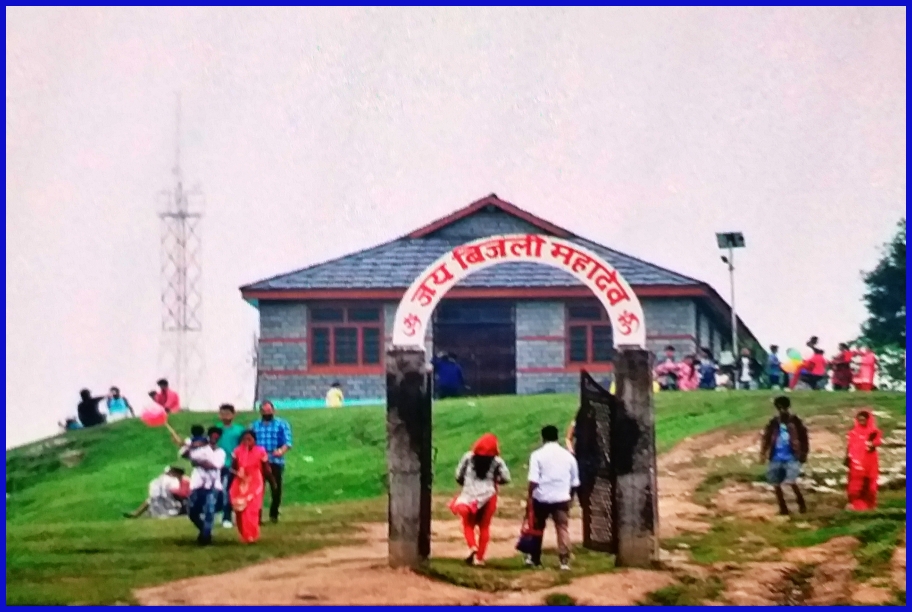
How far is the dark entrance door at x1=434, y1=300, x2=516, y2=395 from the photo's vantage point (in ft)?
50.7

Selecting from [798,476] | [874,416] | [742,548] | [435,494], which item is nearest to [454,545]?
[435,494]

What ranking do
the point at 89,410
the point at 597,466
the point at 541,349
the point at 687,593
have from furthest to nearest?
1. the point at 541,349
2. the point at 89,410
3. the point at 597,466
4. the point at 687,593

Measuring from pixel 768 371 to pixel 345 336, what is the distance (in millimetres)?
3866

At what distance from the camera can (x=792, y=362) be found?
14859 mm

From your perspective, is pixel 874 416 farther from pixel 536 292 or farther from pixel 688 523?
pixel 536 292

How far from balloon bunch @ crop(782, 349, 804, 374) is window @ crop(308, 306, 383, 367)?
363 centimetres

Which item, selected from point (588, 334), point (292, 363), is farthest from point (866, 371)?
point (292, 363)

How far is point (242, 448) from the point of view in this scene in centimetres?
1255

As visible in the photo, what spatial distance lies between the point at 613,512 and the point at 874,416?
332 cm

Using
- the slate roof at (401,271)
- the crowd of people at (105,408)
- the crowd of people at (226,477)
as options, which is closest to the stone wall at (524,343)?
the slate roof at (401,271)

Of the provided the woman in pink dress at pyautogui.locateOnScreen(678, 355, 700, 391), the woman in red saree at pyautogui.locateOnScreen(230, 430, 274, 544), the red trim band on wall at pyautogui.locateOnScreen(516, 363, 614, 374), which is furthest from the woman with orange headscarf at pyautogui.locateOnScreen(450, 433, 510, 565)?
the woman in pink dress at pyautogui.locateOnScreen(678, 355, 700, 391)

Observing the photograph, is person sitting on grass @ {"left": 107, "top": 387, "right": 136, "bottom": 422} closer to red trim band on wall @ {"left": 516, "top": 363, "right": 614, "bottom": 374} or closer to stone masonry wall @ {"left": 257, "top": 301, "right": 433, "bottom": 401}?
stone masonry wall @ {"left": 257, "top": 301, "right": 433, "bottom": 401}

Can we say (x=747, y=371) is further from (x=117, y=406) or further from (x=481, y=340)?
(x=117, y=406)

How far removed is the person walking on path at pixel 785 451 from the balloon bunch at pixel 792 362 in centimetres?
137
